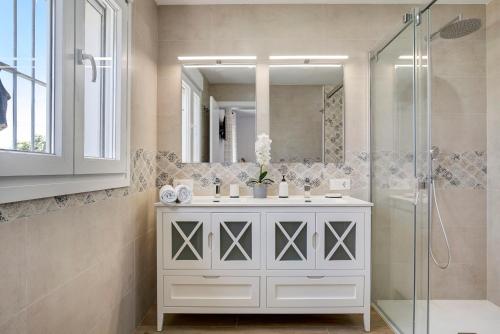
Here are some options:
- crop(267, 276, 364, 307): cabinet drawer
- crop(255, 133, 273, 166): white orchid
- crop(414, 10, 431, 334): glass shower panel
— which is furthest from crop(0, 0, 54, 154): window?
crop(414, 10, 431, 334): glass shower panel

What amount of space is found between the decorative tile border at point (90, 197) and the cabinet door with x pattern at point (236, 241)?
0.57m

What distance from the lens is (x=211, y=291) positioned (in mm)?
2074

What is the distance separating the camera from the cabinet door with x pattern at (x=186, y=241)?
6.77 ft

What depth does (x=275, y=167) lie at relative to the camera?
2.57 meters

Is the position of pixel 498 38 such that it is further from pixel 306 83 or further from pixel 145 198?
pixel 145 198

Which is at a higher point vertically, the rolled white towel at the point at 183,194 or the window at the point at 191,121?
the window at the point at 191,121

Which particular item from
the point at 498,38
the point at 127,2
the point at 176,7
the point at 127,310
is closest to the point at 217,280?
the point at 127,310

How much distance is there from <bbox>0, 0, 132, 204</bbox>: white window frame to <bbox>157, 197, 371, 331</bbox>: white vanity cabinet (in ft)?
2.22

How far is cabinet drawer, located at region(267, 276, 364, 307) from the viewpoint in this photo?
6.77 ft

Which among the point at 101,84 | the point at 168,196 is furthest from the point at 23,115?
the point at 168,196

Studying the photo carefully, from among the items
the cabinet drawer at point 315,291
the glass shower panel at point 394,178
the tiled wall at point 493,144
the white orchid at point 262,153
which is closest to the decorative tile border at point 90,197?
the white orchid at point 262,153

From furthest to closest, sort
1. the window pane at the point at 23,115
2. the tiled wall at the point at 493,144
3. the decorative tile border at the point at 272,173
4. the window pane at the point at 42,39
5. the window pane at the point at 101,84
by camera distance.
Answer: the decorative tile border at the point at 272,173 → the tiled wall at the point at 493,144 → the window pane at the point at 101,84 → the window pane at the point at 42,39 → the window pane at the point at 23,115

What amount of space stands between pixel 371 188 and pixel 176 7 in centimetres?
208

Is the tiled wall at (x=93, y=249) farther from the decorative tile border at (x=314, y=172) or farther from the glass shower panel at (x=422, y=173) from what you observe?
the glass shower panel at (x=422, y=173)
